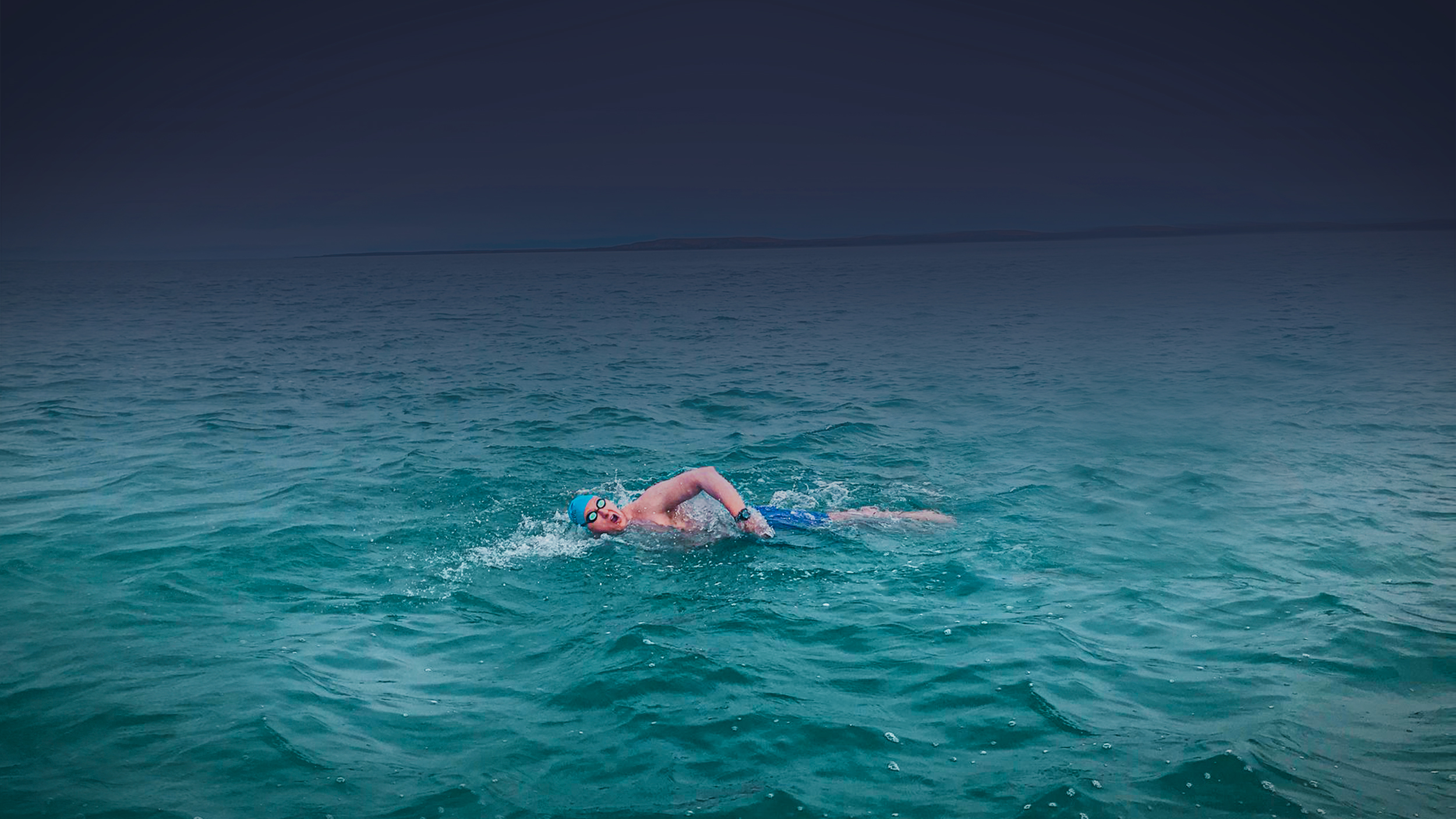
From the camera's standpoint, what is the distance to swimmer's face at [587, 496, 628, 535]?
1108 centimetres

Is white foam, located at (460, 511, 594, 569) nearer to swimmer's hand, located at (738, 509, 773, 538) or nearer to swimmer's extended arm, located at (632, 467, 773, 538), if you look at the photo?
swimmer's extended arm, located at (632, 467, 773, 538)

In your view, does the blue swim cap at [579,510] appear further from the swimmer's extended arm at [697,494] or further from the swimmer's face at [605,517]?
the swimmer's extended arm at [697,494]

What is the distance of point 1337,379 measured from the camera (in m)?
22.0

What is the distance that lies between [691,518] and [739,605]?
103 inches

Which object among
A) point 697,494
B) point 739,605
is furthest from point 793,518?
point 739,605

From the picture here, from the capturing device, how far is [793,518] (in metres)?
11.3

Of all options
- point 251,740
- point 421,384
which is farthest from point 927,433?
point 421,384

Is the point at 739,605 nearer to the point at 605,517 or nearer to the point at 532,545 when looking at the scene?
the point at 605,517

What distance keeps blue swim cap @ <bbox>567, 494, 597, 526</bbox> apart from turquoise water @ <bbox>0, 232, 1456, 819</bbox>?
1.68ft

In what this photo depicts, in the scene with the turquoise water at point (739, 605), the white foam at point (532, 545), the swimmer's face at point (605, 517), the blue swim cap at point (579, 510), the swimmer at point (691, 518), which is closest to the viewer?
the turquoise water at point (739, 605)

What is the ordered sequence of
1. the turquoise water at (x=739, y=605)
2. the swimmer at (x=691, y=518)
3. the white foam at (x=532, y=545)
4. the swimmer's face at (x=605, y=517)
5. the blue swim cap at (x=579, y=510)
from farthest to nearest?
the blue swim cap at (x=579, y=510) → the swimmer's face at (x=605, y=517) → the swimmer at (x=691, y=518) → the white foam at (x=532, y=545) → the turquoise water at (x=739, y=605)

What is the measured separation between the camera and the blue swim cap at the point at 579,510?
11.2 meters

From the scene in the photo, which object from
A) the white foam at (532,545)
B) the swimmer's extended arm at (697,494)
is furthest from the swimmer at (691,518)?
the white foam at (532,545)

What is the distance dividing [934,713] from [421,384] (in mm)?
21149
